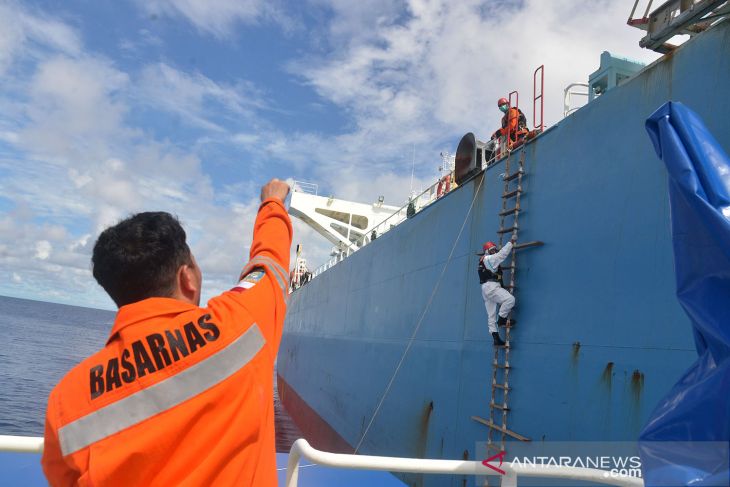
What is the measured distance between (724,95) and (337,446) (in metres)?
9.69

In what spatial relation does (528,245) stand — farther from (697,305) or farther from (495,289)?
(697,305)

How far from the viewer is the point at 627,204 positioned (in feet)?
13.2

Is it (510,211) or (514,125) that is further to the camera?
(514,125)

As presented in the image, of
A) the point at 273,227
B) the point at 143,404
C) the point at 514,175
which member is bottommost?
the point at 143,404

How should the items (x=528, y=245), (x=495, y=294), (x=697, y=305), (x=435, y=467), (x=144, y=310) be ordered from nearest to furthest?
(x=144, y=310), (x=697, y=305), (x=435, y=467), (x=528, y=245), (x=495, y=294)

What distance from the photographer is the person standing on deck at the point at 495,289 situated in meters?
5.21

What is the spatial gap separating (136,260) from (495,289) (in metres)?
4.42

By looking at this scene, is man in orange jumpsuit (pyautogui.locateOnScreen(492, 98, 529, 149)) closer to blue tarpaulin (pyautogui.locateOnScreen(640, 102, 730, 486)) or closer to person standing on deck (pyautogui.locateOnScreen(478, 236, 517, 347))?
person standing on deck (pyautogui.locateOnScreen(478, 236, 517, 347))

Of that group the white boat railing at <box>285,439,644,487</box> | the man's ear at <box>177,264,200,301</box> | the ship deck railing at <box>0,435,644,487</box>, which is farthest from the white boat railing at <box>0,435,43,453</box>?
the man's ear at <box>177,264,200,301</box>

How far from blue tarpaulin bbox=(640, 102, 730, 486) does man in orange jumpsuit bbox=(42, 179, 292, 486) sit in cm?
104

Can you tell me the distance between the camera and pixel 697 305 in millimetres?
1522

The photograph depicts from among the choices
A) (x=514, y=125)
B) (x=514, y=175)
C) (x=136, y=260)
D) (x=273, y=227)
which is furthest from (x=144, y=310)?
(x=514, y=125)

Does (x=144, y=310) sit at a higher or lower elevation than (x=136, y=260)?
lower

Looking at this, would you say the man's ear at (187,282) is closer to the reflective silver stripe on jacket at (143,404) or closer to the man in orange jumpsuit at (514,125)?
the reflective silver stripe on jacket at (143,404)
